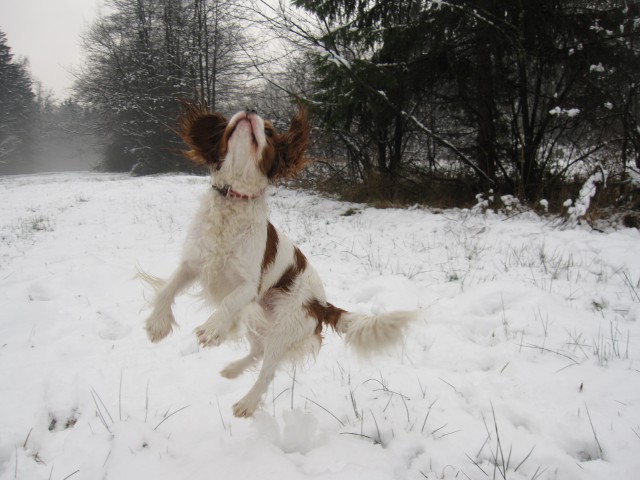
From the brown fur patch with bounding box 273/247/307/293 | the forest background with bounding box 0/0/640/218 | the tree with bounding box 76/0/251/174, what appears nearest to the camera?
the brown fur patch with bounding box 273/247/307/293

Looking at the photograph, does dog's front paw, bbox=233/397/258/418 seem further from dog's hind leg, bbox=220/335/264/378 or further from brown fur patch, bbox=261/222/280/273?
brown fur patch, bbox=261/222/280/273

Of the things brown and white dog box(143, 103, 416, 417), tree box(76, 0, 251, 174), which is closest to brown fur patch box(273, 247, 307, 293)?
brown and white dog box(143, 103, 416, 417)

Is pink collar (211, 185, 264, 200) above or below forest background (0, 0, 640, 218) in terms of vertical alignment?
below

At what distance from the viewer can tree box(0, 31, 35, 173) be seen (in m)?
34.4

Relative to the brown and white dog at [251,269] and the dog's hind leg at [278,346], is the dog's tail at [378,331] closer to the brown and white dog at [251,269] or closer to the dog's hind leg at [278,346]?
the brown and white dog at [251,269]

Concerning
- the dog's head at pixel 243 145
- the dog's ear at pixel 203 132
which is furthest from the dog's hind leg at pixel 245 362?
the dog's ear at pixel 203 132

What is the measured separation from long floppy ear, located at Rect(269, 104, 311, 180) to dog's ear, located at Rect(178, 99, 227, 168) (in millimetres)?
364

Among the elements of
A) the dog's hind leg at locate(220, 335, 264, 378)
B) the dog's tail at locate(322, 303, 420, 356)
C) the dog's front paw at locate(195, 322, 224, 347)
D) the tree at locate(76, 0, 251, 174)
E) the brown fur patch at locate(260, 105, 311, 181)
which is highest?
the tree at locate(76, 0, 251, 174)

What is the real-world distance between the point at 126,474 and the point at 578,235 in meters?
5.54

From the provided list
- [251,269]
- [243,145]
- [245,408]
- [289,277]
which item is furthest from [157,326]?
[243,145]

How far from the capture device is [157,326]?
1876 millimetres

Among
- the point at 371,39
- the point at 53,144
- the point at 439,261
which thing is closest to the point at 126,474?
the point at 439,261

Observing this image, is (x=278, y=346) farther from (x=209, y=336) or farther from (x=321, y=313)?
(x=209, y=336)

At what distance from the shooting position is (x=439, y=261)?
4.55 metres
